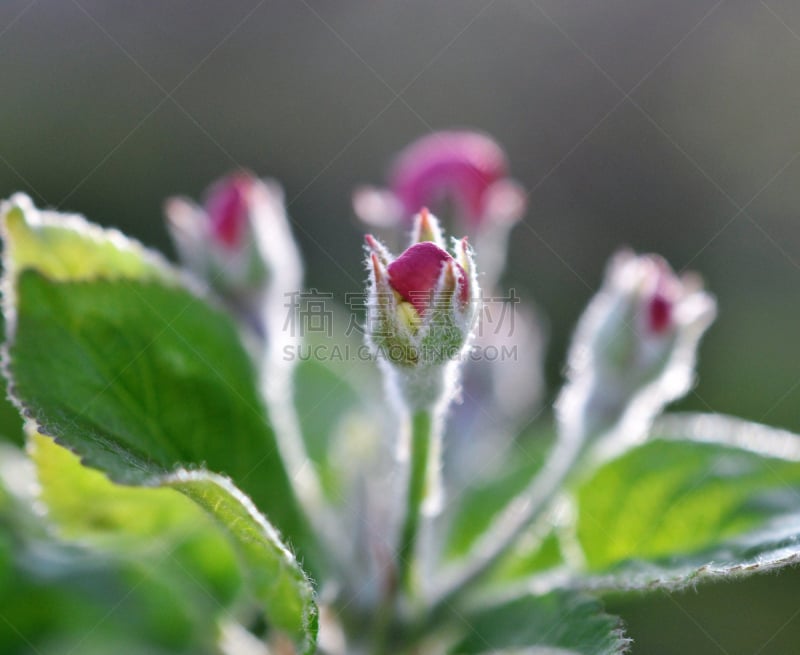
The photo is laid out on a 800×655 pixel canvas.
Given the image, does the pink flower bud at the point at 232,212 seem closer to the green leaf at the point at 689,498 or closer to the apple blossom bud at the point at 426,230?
the apple blossom bud at the point at 426,230

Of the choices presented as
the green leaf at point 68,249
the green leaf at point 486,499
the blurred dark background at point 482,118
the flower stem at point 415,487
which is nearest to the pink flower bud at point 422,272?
the flower stem at point 415,487

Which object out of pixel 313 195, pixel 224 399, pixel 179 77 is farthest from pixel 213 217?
pixel 179 77

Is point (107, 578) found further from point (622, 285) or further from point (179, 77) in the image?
point (179, 77)

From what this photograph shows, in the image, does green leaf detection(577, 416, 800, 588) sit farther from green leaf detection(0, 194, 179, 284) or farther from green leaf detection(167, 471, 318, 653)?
green leaf detection(0, 194, 179, 284)

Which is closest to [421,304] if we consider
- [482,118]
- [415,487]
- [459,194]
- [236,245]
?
[415,487]

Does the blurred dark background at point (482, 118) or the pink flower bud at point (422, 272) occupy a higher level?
the blurred dark background at point (482, 118)

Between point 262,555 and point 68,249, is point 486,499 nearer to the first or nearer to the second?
point 262,555
